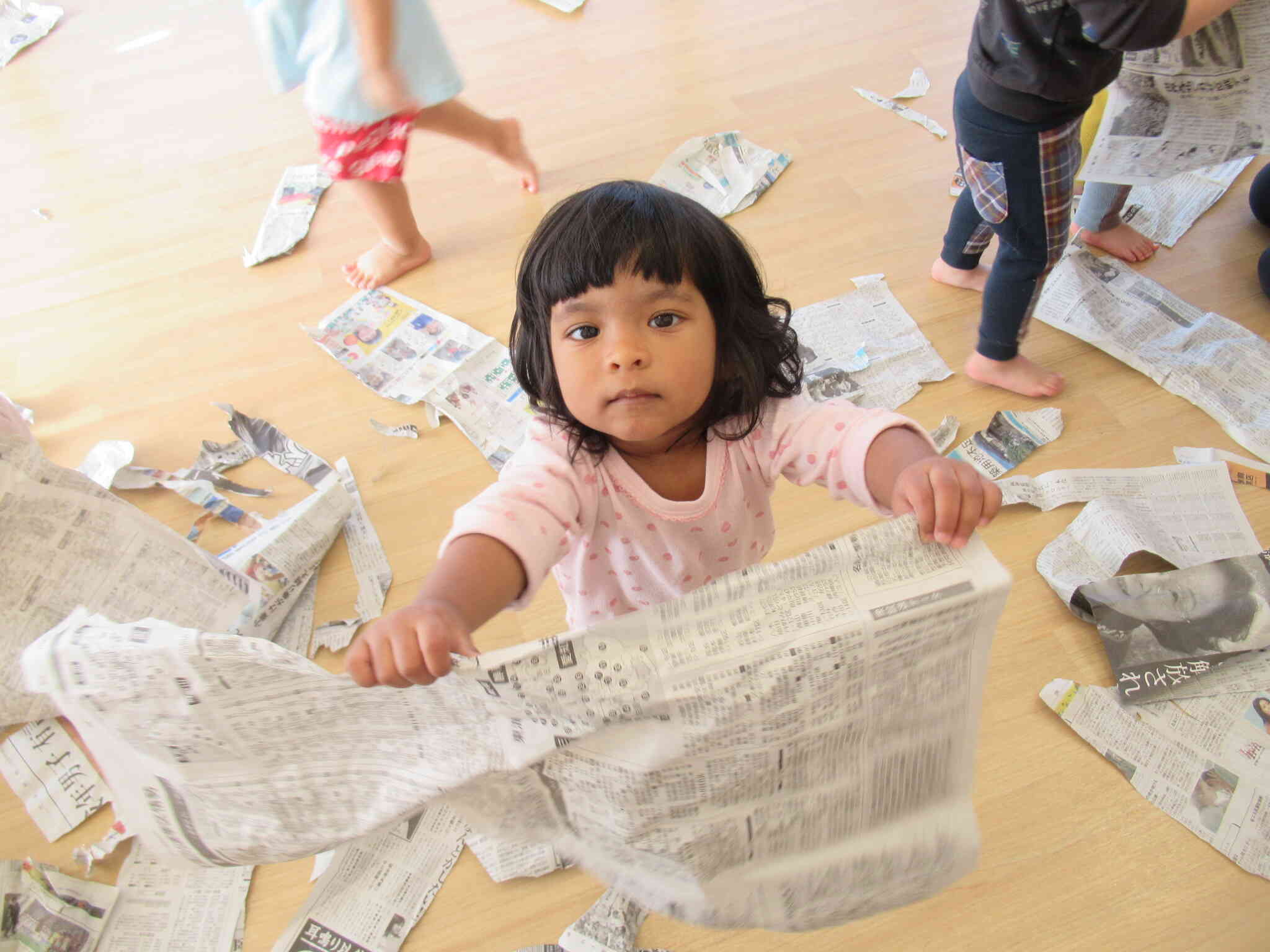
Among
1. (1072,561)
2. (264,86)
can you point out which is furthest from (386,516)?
(264,86)

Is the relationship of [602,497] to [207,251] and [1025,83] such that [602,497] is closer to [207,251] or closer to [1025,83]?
[1025,83]

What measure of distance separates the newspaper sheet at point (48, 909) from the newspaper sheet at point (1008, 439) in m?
1.06

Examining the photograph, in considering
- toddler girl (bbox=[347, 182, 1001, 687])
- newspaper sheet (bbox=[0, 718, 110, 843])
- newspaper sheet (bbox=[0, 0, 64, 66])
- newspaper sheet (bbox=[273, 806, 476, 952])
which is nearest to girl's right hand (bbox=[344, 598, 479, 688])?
toddler girl (bbox=[347, 182, 1001, 687])

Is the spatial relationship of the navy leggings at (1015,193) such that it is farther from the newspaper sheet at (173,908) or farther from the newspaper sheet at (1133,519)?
the newspaper sheet at (173,908)

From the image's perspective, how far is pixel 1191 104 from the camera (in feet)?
3.38

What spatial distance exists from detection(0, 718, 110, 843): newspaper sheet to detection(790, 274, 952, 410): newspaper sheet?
0.96 meters

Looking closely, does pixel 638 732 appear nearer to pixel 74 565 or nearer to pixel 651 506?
pixel 651 506

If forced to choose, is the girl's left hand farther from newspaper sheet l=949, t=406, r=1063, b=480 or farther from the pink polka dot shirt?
newspaper sheet l=949, t=406, r=1063, b=480

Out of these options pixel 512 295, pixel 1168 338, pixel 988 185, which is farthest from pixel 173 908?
pixel 1168 338

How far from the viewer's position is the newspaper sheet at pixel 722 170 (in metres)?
1.45

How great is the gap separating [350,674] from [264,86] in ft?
5.37

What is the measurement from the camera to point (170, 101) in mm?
1730

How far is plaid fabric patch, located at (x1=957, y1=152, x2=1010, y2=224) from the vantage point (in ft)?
3.13

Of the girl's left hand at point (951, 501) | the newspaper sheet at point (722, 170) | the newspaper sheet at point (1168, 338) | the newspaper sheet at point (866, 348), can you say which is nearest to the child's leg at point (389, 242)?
the newspaper sheet at point (722, 170)
